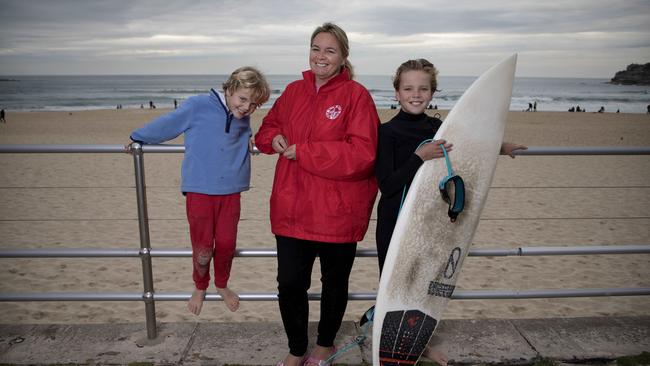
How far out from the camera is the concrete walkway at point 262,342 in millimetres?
2414

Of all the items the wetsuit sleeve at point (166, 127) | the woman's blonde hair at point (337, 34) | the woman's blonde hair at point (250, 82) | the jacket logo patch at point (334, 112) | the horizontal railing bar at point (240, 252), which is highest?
the woman's blonde hair at point (337, 34)

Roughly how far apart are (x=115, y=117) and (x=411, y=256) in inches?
986

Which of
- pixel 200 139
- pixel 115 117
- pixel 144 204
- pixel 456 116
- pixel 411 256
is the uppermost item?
pixel 456 116

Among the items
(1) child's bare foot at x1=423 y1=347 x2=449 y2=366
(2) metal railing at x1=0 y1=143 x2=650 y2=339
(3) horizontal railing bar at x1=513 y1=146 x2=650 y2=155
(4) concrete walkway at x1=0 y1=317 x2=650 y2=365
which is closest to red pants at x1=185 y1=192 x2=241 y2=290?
(2) metal railing at x1=0 y1=143 x2=650 y2=339

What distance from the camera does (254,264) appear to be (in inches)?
207

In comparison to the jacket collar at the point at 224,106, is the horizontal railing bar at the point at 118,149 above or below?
below

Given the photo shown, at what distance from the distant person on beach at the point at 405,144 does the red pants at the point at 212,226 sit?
73 cm

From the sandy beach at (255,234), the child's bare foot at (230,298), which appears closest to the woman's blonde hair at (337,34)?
the child's bare foot at (230,298)

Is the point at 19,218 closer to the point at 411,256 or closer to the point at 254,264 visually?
the point at 254,264

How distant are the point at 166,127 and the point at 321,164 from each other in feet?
2.61

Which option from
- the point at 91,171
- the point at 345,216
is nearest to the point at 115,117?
the point at 91,171

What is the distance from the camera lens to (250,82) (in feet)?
7.33

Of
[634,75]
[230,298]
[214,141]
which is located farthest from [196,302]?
[634,75]

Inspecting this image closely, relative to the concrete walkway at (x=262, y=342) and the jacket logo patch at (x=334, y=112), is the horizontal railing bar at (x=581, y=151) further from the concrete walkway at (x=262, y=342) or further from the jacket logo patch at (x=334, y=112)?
the concrete walkway at (x=262, y=342)
